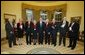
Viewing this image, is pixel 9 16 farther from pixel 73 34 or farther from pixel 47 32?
pixel 73 34

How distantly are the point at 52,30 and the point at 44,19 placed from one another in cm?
17

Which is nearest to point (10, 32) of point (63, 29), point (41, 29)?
point (41, 29)

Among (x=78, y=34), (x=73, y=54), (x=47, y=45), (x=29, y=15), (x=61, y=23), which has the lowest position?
(x=73, y=54)

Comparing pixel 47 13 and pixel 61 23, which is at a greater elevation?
pixel 47 13

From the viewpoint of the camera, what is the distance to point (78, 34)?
1589 millimetres

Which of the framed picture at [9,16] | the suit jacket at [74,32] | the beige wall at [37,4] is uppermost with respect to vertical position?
the beige wall at [37,4]

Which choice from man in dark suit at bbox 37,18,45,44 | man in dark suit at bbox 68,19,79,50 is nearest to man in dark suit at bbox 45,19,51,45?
man in dark suit at bbox 37,18,45,44

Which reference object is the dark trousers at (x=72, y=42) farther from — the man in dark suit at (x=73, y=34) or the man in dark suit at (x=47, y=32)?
the man in dark suit at (x=47, y=32)

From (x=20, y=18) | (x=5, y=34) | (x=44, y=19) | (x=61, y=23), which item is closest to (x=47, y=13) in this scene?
(x=44, y=19)

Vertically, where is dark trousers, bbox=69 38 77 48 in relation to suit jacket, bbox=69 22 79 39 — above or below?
below

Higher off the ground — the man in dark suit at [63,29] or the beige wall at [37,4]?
the beige wall at [37,4]

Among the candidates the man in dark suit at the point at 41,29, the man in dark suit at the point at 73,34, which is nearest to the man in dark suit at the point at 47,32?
the man in dark suit at the point at 41,29

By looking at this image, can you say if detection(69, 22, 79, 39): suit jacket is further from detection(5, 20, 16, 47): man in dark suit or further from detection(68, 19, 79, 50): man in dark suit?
detection(5, 20, 16, 47): man in dark suit

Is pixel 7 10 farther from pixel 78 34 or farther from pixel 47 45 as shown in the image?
pixel 78 34
